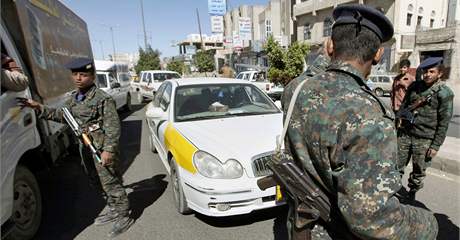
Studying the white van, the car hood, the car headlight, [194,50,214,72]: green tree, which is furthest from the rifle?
[194,50,214,72]: green tree

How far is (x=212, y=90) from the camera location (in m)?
4.07

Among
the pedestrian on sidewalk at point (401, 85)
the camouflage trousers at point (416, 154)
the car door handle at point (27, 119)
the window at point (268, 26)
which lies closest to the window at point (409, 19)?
the window at point (268, 26)

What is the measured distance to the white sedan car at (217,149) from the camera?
2615mm

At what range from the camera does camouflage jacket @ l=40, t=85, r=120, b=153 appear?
2.71 meters

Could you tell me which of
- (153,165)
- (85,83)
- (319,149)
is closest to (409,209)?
(319,149)

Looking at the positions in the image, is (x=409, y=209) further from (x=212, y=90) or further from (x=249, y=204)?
(x=212, y=90)

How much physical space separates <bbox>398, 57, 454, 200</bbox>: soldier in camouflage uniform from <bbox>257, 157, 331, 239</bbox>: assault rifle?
7.88 feet

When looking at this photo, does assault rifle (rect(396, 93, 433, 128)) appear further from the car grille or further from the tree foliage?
the tree foliage

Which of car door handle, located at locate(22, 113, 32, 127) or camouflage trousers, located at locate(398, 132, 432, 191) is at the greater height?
car door handle, located at locate(22, 113, 32, 127)

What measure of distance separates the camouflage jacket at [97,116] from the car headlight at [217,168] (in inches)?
36.6

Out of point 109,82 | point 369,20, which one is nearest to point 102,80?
point 109,82

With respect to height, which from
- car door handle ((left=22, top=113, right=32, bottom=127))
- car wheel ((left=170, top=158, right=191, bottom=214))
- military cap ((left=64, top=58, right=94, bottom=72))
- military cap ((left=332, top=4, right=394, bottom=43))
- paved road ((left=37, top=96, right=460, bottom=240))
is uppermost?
military cap ((left=332, top=4, right=394, bottom=43))

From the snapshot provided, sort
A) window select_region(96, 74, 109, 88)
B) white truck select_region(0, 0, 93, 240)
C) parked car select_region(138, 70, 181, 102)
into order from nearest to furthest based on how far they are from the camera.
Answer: white truck select_region(0, 0, 93, 240) < window select_region(96, 74, 109, 88) < parked car select_region(138, 70, 181, 102)

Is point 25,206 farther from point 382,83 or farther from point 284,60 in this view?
point 382,83
